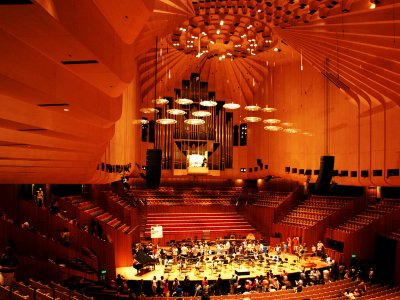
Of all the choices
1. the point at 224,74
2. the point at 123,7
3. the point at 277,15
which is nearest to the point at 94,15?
the point at 123,7

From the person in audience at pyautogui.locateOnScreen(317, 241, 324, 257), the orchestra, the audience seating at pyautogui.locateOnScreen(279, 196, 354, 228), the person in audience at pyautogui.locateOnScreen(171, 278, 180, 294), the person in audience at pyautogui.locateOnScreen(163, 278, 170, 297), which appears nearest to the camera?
the person in audience at pyautogui.locateOnScreen(163, 278, 170, 297)

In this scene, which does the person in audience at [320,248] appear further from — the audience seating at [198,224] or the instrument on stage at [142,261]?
the instrument on stage at [142,261]

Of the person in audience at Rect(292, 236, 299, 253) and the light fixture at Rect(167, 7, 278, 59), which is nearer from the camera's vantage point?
the light fixture at Rect(167, 7, 278, 59)

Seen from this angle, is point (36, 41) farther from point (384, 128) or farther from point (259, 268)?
point (259, 268)

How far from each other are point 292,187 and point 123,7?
18.8 metres

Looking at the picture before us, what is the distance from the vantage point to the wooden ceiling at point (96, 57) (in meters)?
2.89

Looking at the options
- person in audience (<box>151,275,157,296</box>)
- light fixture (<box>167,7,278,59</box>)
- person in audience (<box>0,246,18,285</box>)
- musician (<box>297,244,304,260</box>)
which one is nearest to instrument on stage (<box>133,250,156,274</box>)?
person in audience (<box>151,275,157,296</box>)

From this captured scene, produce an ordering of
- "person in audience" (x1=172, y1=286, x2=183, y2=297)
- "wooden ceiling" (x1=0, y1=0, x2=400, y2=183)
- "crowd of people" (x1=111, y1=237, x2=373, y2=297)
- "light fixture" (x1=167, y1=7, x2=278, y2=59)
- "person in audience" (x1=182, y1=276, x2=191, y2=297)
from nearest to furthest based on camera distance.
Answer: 1. "wooden ceiling" (x1=0, y1=0, x2=400, y2=183)
2. "person in audience" (x1=172, y1=286, x2=183, y2=297)
3. "light fixture" (x1=167, y1=7, x2=278, y2=59)
4. "crowd of people" (x1=111, y1=237, x2=373, y2=297)
5. "person in audience" (x1=182, y1=276, x2=191, y2=297)

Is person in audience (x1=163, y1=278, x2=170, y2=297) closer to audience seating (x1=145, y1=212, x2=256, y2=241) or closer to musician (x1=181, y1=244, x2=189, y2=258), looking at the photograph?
musician (x1=181, y1=244, x2=189, y2=258)

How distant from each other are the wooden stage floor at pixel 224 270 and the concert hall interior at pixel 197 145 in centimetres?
9

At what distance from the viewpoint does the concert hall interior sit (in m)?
4.04

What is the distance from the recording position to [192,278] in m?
13.0

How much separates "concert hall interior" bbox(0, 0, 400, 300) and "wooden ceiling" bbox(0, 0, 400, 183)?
3cm

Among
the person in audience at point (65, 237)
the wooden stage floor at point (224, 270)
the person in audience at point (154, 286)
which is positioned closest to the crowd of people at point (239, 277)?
the person in audience at point (154, 286)
